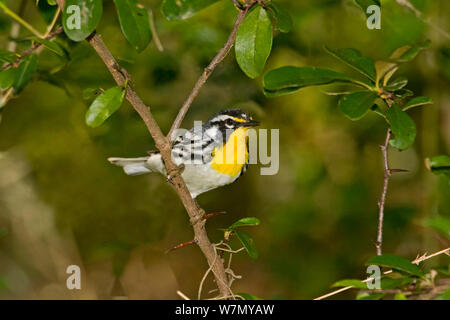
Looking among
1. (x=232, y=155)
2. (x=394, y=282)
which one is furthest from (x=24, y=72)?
(x=232, y=155)

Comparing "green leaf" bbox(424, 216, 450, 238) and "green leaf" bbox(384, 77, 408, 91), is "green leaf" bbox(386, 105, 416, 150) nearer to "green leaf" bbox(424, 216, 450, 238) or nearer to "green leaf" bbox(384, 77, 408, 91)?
"green leaf" bbox(384, 77, 408, 91)

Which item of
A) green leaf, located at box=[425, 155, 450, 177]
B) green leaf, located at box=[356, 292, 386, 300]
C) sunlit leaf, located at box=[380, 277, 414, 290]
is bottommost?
green leaf, located at box=[356, 292, 386, 300]

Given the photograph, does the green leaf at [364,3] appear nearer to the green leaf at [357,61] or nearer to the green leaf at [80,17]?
the green leaf at [357,61]

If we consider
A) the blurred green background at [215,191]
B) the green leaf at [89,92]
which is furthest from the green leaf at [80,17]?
the blurred green background at [215,191]

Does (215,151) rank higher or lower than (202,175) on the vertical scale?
higher

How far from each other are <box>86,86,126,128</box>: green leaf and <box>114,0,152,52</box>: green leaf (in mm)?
225

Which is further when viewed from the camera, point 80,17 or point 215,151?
point 215,151

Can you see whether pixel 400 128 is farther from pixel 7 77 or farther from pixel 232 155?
pixel 232 155

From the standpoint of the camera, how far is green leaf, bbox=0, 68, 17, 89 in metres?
1.79

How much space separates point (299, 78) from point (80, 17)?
71cm

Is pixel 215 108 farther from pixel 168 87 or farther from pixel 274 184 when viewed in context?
pixel 274 184

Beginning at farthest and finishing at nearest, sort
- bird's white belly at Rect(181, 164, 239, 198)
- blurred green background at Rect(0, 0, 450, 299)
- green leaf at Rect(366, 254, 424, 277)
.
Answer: blurred green background at Rect(0, 0, 450, 299) → bird's white belly at Rect(181, 164, 239, 198) → green leaf at Rect(366, 254, 424, 277)

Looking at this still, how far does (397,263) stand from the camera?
1.52 m

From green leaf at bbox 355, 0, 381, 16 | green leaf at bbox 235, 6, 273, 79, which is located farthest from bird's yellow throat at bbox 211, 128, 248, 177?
green leaf at bbox 355, 0, 381, 16
